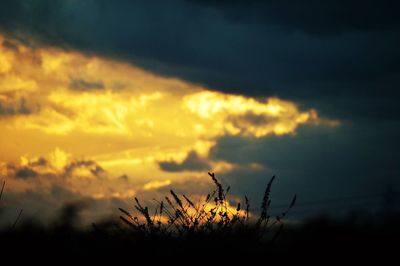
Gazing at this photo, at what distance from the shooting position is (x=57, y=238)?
1096 centimetres

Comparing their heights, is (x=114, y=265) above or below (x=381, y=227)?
below

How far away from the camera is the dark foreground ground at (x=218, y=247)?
8.78 metres

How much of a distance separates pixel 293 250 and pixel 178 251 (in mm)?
1632

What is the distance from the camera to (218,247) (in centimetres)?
971

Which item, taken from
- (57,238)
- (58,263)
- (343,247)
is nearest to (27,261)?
(58,263)

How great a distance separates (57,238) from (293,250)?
3.88m

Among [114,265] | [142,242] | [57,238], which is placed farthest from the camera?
[57,238]

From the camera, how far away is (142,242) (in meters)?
10.1

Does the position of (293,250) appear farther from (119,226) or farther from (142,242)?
(119,226)

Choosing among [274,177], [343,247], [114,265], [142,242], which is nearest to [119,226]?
[142,242]

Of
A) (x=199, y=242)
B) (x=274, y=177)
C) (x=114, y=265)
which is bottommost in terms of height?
(x=114, y=265)

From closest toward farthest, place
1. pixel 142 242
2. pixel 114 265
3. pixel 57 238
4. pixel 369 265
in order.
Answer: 1. pixel 369 265
2. pixel 114 265
3. pixel 142 242
4. pixel 57 238

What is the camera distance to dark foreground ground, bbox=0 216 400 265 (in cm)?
878

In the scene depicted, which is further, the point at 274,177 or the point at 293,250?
the point at 274,177
